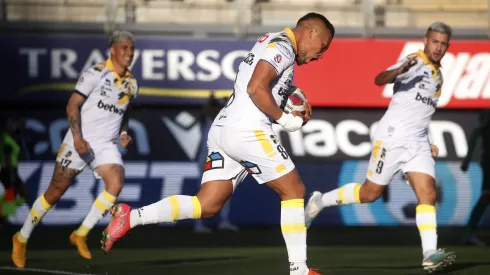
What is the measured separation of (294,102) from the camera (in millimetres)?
9023

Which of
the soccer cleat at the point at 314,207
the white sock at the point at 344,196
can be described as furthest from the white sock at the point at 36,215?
the white sock at the point at 344,196

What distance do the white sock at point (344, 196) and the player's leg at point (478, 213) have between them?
4.05m

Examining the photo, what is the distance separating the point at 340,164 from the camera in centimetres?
1945

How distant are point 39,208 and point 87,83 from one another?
1.41m

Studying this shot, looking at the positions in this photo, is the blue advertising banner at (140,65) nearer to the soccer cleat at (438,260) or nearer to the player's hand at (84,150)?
the player's hand at (84,150)

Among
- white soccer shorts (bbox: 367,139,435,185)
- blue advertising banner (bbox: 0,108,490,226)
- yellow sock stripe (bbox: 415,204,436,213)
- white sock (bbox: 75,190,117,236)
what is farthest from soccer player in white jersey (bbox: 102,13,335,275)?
blue advertising banner (bbox: 0,108,490,226)

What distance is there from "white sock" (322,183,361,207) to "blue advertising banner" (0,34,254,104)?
23.5 ft

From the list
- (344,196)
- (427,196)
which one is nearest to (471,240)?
(344,196)

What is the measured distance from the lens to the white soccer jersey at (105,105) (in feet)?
41.3

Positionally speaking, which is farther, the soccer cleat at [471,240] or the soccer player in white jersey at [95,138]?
the soccer cleat at [471,240]

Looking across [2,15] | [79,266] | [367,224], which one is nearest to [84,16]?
[2,15]

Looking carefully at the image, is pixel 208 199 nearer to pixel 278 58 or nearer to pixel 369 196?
pixel 278 58

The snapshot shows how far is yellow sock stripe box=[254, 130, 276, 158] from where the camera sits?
8852 mm

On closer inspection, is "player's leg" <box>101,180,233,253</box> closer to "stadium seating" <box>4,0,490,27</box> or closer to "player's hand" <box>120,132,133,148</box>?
"player's hand" <box>120,132,133,148</box>
